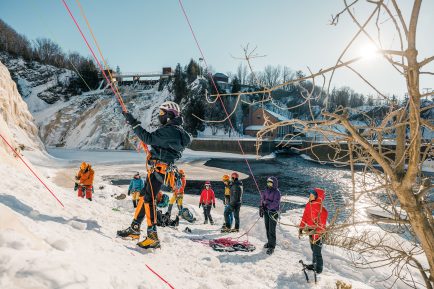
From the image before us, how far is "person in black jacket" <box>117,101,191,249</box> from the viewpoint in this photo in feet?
13.6

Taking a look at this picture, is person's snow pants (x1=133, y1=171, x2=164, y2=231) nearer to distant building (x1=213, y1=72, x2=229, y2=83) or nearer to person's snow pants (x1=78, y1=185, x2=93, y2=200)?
person's snow pants (x1=78, y1=185, x2=93, y2=200)

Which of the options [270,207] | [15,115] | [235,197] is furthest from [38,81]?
[270,207]

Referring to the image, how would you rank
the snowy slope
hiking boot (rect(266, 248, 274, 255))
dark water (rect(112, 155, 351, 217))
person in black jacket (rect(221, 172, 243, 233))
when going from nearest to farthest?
hiking boot (rect(266, 248, 274, 255)), person in black jacket (rect(221, 172, 243, 233)), dark water (rect(112, 155, 351, 217)), the snowy slope

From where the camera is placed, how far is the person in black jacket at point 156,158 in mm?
4156

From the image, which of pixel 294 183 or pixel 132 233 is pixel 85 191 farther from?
pixel 294 183

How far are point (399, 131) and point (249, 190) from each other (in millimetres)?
20899

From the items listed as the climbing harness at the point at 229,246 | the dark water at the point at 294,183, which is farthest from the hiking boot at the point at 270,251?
the dark water at the point at 294,183

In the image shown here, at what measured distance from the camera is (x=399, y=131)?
1669 millimetres

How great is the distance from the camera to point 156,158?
14.1 feet

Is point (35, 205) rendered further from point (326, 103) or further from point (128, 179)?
point (128, 179)

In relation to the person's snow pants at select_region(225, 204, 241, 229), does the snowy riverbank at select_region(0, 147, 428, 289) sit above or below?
above

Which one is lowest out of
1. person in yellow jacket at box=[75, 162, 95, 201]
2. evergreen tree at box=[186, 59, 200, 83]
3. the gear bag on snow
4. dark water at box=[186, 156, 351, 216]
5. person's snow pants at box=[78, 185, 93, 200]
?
dark water at box=[186, 156, 351, 216]

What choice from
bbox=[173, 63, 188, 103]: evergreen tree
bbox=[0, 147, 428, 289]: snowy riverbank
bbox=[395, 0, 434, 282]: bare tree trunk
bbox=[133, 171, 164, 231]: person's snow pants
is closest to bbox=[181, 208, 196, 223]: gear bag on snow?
bbox=[0, 147, 428, 289]: snowy riverbank

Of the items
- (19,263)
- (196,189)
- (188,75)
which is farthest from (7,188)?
(188,75)
